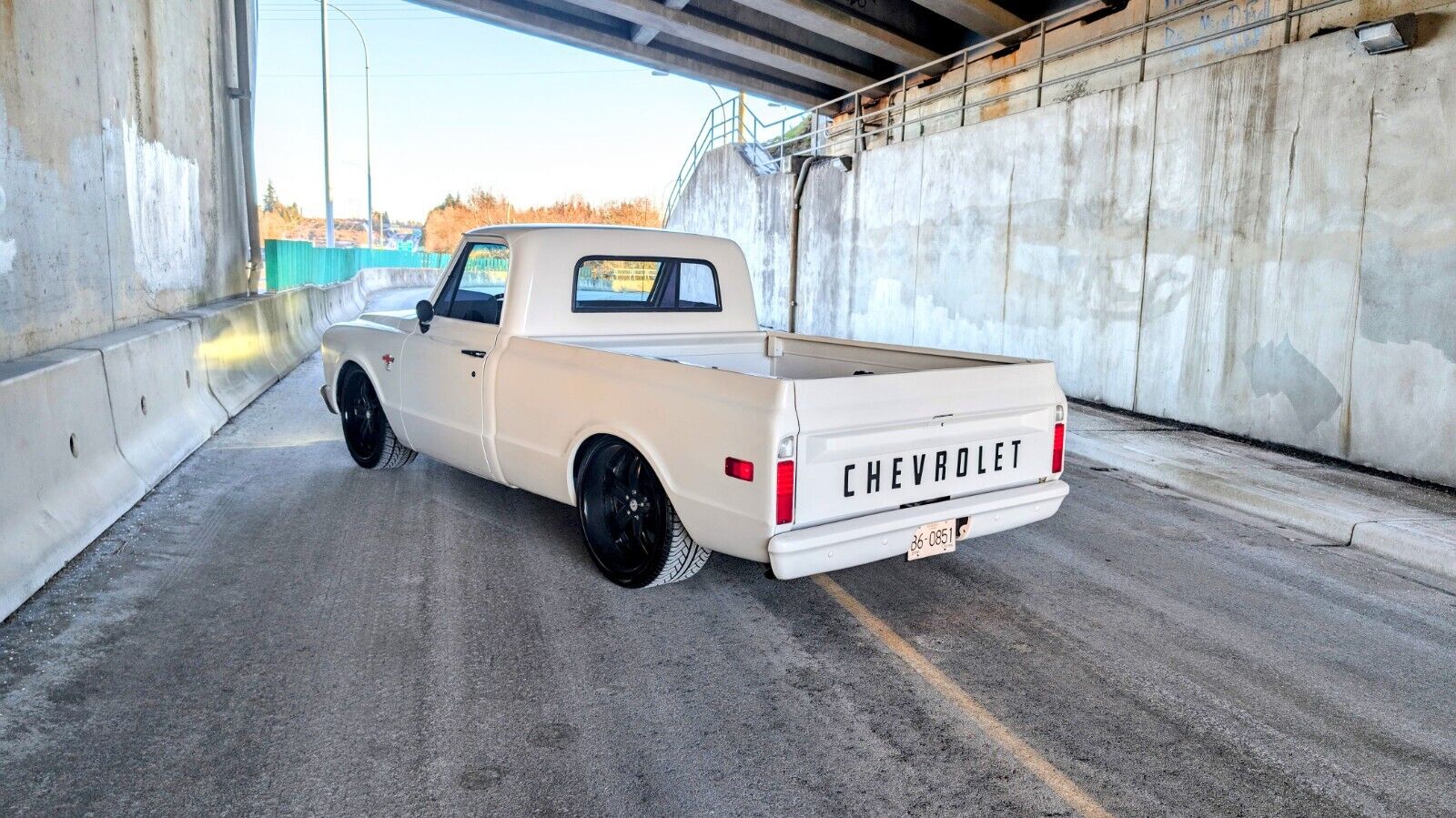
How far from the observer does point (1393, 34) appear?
7.80 metres

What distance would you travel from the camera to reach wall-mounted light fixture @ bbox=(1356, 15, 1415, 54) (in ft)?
25.6

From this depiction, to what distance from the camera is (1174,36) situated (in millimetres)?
13758

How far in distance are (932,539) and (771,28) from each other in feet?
65.1

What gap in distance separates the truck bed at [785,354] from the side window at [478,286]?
582mm

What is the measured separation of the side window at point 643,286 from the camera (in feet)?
20.2

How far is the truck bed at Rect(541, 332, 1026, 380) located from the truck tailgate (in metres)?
0.51

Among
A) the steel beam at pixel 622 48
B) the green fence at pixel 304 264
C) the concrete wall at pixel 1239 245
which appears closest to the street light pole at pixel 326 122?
the green fence at pixel 304 264

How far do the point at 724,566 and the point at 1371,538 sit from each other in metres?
4.23

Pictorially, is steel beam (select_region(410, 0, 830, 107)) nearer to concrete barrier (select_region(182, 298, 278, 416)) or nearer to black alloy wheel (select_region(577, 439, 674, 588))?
concrete barrier (select_region(182, 298, 278, 416))

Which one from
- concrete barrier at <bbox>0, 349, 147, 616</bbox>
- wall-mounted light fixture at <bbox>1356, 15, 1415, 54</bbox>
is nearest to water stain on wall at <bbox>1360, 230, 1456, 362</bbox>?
wall-mounted light fixture at <bbox>1356, 15, 1415, 54</bbox>

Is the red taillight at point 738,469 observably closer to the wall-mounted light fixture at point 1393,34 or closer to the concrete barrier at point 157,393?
Answer: the concrete barrier at point 157,393

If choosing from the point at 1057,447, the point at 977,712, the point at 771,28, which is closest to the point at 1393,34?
the point at 1057,447

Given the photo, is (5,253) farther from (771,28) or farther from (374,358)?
(771,28)

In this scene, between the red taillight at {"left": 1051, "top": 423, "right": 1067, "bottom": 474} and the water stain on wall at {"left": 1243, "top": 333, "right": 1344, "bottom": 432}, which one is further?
the water stain on wall at {"left": 1243, "top": 333, "right": 1344, "bottom": 432}
